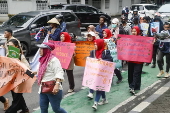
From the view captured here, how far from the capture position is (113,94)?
6445mm

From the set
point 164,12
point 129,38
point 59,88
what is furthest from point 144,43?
point 164,12

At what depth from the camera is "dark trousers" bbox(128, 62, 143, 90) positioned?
6.29 meters

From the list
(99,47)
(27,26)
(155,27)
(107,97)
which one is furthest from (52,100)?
(27,26)

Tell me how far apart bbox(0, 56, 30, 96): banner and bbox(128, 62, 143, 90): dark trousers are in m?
2.69

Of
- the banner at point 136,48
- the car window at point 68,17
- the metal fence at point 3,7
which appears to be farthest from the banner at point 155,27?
the metal fence at point 3,7

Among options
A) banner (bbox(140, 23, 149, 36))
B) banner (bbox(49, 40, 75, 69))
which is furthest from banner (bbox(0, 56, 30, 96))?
banner (bbox(140, 23, 149, 36))

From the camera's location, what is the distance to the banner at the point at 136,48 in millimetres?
6426

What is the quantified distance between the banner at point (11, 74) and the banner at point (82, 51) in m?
2.14

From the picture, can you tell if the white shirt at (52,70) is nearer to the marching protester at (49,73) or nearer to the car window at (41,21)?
the marching protester at (49,73)

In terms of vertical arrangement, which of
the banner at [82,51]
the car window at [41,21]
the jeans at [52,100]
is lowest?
the jeans at [52,100]

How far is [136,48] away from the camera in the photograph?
656 cm

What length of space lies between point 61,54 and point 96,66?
60.0 inches

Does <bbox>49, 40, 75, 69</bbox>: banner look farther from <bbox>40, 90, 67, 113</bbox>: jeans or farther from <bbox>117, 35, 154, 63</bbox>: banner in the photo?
<bbox>40, 90, 67, 113</bbox>: jeans

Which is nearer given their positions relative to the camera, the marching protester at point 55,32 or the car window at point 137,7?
the marching protester at point 55,32
